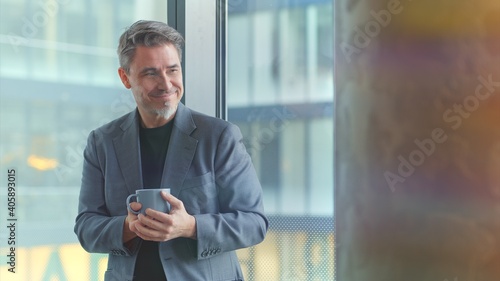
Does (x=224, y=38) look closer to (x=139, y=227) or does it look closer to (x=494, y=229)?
(x=139, y=227)

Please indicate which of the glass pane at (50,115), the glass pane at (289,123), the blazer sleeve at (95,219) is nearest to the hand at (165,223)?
the blazer sleeve at (95,219)

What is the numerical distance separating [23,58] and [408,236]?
90.3 inches

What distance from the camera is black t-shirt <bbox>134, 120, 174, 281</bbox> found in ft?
5.95

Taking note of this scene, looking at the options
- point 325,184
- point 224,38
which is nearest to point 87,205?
point 325,184

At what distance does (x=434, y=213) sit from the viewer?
0.76 metres

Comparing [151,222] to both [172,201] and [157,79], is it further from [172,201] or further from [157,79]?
[157,79]

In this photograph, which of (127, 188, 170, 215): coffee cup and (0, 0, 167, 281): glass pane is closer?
(127, 188, 170, 215): coffee cup

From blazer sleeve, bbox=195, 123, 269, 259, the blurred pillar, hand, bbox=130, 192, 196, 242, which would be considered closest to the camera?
the blurred pillar

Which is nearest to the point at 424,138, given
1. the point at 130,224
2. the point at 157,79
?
the point at 130,224

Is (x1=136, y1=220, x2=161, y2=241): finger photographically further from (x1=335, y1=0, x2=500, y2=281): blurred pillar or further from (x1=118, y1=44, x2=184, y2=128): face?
Answer: (x1=335, y1=0, x2=500, y2=281): blurred pillar

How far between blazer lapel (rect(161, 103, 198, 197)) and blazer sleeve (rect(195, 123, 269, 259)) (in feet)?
0.25

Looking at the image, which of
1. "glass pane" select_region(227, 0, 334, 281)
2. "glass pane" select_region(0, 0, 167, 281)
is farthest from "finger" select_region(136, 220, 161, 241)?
"glass pane" select_region(0, 0, 167, 281)

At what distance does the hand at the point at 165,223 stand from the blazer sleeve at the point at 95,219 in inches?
5.1

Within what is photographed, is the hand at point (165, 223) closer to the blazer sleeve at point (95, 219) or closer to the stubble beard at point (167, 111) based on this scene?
the blazer sleeve at point (95, 219)
